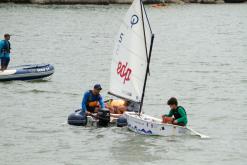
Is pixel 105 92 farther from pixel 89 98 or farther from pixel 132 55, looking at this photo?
pixel 89 98

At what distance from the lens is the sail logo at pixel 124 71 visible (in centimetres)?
3100

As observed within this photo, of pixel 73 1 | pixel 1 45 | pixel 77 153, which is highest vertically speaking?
pixel 73 1

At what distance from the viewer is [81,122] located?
30.0 meters

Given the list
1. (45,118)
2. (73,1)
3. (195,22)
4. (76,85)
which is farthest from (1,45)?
(73,1)

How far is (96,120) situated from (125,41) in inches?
136

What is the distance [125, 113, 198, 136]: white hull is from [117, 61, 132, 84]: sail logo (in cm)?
203

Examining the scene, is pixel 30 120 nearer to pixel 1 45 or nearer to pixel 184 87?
pixel 1 45

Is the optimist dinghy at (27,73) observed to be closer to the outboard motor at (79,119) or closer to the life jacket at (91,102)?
the outboard motor at (79,119)

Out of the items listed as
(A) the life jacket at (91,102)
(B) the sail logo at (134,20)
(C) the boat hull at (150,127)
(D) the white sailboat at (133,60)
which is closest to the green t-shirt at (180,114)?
(C) the boat hull at (150,127)

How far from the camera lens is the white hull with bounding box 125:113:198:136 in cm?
2822

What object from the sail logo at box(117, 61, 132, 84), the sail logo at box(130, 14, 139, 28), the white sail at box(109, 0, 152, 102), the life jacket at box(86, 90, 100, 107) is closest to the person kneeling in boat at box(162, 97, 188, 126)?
the white sail at box(109, 0, 152, 102)

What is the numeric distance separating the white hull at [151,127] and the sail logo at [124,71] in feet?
6.66

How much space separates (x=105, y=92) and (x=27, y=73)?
483 centimetres

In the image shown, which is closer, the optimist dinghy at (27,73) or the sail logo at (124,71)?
the sail logo at (124,71)
